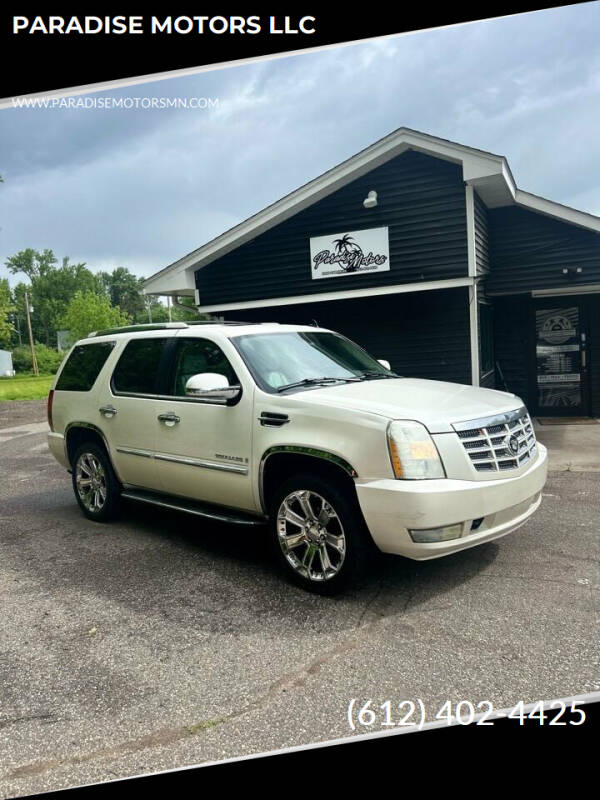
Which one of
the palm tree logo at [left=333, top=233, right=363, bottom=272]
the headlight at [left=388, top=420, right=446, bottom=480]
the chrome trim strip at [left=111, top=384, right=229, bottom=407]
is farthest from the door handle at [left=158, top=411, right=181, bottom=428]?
the palm tree logo at [left=333, top=233, right=363, bottom=272]

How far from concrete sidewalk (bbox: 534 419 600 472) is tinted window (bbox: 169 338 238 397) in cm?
482

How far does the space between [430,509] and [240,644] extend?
1.33 metres

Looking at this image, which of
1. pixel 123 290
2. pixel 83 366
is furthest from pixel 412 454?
pixel 123 290

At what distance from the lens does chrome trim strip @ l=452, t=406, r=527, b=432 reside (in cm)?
379

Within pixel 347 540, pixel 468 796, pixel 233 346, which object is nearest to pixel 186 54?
pixel 233 346

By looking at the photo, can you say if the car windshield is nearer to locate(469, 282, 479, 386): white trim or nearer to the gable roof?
locate(469, 282, 479, 386): white trim

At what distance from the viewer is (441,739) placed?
8.32 feet

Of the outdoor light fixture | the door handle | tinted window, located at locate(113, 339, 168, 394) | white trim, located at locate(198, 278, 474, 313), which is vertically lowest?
the door handle

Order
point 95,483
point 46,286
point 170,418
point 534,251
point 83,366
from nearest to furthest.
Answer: point 170,418 < point 95,483 < point 83,366 < point 534,251 < point 46,286

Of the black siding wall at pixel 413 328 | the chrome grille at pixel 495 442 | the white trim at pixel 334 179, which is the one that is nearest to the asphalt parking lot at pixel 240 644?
the chrome grille at pixel 495 442

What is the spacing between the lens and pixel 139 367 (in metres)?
5.62

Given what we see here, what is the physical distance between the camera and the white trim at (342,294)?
10.6 metres

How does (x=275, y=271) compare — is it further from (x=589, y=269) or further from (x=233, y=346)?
(x=233, y=346)

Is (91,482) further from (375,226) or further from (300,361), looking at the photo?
(375,226)
